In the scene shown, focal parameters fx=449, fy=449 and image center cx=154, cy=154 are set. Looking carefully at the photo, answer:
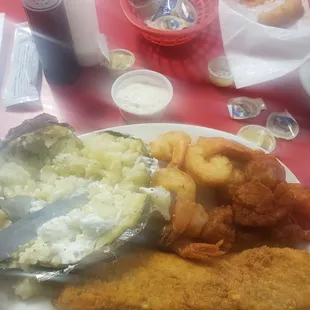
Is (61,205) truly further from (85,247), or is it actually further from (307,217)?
(307,217)

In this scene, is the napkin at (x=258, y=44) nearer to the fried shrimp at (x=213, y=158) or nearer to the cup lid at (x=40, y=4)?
the fried shrimp at (x=213, y=158)

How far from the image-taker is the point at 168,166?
3.78ft

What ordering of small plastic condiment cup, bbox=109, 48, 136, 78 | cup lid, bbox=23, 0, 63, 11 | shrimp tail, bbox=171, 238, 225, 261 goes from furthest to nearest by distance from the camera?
small plastic condiment cup, bbox=109, 48, 136, 78
cup lid, bbox=23, 0, 63, 11
shrimp tail, bbox=171, 238, 225, 261

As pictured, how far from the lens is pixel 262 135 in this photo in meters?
1.45

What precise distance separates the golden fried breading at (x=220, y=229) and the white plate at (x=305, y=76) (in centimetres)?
64

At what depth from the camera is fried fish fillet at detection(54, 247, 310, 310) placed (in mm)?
972

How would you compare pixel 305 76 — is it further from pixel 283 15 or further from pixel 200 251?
pixel 200 251

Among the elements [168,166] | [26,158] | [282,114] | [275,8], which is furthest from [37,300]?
[275,8]

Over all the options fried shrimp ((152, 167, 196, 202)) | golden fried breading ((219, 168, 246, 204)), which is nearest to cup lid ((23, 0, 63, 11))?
fried shrimp ((152, 167, 196, 202))

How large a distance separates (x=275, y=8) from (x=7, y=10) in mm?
1056

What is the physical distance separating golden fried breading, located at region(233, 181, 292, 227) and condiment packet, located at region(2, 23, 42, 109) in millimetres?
818

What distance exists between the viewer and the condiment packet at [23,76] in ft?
5.13

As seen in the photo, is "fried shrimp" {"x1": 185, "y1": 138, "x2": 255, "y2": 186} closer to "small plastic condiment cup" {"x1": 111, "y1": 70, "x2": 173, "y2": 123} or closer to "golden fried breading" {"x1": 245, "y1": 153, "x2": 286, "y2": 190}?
"golden fried breading" {"x1": 245, "y1": 153, "x2": 286, "y2": 190}

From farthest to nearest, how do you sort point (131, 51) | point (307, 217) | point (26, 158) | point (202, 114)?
point (131, 51), point (202, 114), point (307, 217), point (26, 158)
